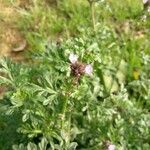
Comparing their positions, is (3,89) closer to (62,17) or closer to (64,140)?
(62,17)

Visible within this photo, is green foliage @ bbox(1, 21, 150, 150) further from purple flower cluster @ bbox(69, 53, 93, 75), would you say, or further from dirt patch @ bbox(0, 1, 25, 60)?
dirt patch @ bbox(0, 1, 25, 60)

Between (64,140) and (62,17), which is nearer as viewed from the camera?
(64,140)

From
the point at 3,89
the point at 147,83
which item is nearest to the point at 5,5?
the point at 3,89

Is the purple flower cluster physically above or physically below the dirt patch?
below

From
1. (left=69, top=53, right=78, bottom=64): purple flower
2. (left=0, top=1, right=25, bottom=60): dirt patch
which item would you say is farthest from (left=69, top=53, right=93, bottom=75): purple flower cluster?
(left=0, top=1, right=25, bottom=60): dirt patch

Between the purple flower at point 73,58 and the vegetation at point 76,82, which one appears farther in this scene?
the vegetation at point 76,82

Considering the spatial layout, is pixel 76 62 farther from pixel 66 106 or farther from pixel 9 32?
pixel 9 32

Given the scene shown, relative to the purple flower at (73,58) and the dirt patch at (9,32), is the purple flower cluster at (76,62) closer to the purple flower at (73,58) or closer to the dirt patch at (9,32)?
the purple flower at (73,58)

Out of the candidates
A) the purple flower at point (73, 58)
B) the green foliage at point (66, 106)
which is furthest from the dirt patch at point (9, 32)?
the purple flower at point (73, 58)
